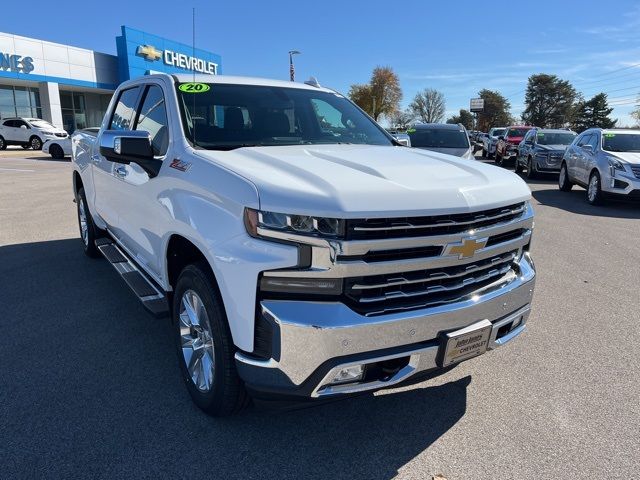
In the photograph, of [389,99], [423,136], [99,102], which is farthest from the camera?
[389,99]

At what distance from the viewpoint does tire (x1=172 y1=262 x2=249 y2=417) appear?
250cm

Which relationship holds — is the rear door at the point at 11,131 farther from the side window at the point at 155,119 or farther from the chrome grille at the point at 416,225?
the chrome grille at the point at 416,225

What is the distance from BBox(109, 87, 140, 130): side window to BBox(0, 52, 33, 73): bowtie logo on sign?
28390 millimetres

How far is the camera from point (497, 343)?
2.72 m

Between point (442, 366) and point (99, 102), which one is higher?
point (99, 102)

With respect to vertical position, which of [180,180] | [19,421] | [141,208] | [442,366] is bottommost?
[19,421]

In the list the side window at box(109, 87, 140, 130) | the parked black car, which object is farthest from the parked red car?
the side window at box(109, 87, 140, 130)

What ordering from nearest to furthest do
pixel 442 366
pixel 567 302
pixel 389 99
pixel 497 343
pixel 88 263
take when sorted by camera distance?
1. pixel 442 366
2. pixel 497 343
3. pixel 567 302
4. pixel 88 263
5. pixel 389 99

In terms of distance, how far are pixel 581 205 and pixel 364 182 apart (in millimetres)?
10502

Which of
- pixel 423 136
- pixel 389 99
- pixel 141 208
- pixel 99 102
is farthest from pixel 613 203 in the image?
pixel 389 99

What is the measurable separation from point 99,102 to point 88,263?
36.8 metres

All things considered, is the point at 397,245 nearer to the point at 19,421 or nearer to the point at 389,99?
the point at 19,421

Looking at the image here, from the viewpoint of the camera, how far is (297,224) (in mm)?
2201

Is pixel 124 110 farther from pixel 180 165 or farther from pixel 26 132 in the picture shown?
pixel 26 132
